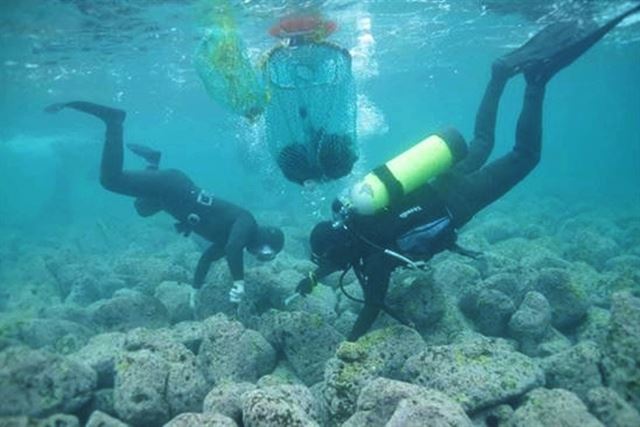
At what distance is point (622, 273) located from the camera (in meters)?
12.1

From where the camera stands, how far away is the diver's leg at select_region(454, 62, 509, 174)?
351 inches

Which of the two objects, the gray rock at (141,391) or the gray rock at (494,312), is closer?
the gray rock at (141,391)

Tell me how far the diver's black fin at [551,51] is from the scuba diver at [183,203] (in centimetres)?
513

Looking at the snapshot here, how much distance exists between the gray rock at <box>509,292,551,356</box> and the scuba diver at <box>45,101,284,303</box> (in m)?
4.47

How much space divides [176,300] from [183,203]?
1.98 meters

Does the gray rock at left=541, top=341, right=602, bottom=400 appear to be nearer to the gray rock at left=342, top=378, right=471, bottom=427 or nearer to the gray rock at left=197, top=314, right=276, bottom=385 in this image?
the gray rock at left=342, top=378, right=471, bottom=427

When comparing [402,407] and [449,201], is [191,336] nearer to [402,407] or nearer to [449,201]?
[449,201]

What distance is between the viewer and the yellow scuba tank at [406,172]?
676cm

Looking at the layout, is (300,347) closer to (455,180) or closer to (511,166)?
(455,180)

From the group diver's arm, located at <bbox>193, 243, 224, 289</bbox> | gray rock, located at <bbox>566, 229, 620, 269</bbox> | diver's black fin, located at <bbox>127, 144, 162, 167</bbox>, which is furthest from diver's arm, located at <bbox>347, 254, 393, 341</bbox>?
gray rock, located at <bbox>566, 229, 620, 269</bbox>

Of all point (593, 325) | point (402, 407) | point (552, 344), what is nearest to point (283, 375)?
point (402, 407)

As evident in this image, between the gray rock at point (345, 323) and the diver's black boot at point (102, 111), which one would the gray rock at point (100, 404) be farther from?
the diver's black boot at point (102, 111)

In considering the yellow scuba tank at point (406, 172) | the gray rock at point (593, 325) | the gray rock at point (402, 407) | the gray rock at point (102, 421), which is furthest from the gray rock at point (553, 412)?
the gray rock at point (102, 421)

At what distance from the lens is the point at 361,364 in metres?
Result: 6.02
